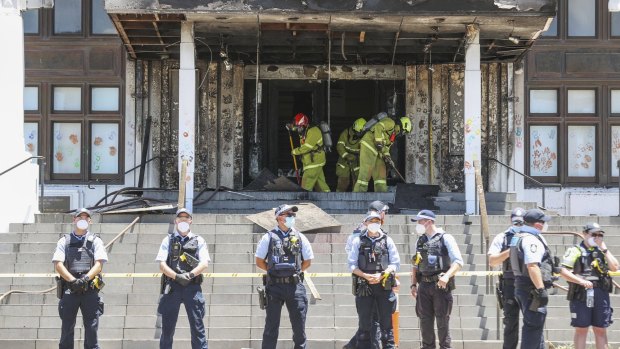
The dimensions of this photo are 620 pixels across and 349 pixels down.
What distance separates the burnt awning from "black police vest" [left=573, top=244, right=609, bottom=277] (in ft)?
22.2

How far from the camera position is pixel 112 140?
76.9 feet

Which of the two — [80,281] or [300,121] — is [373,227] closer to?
[80,281]

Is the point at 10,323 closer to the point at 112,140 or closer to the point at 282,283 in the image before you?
the point at 282,283

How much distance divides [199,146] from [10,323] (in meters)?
8.62

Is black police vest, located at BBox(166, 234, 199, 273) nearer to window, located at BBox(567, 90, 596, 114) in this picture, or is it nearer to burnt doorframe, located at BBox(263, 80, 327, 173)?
burnt doorframe, located at BBox(263, 80, 327, 173)

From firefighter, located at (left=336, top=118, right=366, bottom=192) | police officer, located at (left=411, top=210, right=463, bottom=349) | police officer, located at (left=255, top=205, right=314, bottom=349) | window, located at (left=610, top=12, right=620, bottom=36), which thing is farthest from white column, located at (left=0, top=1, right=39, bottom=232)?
window, located at (left=610, top=12, right=620, bottom=36)

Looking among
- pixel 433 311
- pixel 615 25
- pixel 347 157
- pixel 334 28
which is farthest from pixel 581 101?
pixel 433 311

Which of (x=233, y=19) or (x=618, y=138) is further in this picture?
(x=618, y=138)

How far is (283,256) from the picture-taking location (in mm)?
12766

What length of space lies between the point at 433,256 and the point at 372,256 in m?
0.68

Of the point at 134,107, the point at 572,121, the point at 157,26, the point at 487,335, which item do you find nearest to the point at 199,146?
the point at 134,107

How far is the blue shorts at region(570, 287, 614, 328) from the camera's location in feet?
41.2

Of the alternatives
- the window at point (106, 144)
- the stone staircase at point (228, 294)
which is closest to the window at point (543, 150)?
the stone staircase at point (228, 294)

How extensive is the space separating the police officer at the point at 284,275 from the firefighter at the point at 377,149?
818 cm
